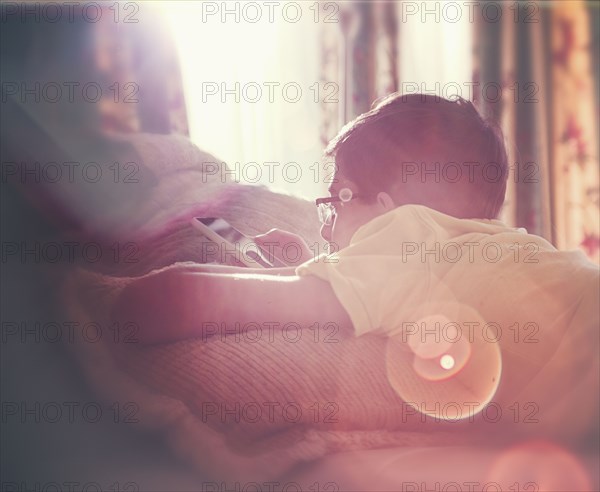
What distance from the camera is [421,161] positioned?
1.06 m

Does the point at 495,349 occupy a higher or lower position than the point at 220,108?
lower

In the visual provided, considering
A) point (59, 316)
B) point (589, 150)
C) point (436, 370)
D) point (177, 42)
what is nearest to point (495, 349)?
point (436, 370)

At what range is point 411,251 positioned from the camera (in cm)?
88

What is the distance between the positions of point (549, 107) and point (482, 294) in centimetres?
231

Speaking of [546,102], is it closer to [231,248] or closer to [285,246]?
[285,246]

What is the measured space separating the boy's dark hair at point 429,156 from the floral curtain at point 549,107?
181cm

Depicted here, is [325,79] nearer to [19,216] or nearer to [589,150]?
[589,150]

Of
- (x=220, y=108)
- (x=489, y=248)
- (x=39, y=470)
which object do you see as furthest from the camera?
(x=220, y=108)

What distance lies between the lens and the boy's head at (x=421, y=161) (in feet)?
3.49

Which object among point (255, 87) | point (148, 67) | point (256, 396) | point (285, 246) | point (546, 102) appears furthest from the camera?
point (546, 102)

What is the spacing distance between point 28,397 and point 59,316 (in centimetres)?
11

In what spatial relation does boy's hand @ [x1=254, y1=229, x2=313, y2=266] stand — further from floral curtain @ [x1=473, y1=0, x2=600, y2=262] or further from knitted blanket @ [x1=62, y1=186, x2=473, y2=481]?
floral curtain @ [x1=473, y1=0, x2=600, y2=262]

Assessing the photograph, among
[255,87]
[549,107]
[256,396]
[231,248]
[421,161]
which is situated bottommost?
[256,396]

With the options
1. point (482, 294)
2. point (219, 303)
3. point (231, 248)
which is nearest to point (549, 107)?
point (231, 248)
